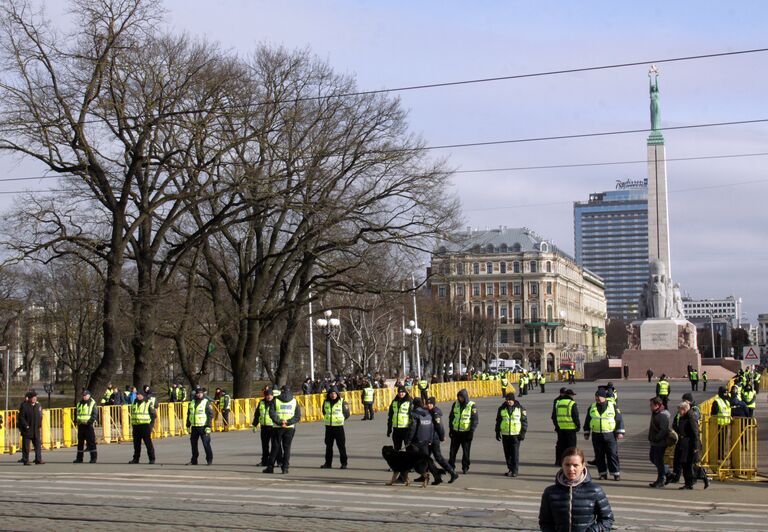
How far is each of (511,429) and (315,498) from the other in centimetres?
474

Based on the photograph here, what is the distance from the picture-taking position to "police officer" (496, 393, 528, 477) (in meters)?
19.5

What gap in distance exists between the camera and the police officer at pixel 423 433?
1784 cm

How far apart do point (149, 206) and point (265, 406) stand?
49.6 feet

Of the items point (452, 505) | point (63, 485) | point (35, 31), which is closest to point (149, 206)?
point (35, 31)

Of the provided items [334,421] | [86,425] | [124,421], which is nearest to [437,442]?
[334,421]

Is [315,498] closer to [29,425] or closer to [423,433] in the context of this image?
[423,433]

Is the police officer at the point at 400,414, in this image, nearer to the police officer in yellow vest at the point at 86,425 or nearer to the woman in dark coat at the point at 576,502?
the police officer in yellow vest at the point at 86,425

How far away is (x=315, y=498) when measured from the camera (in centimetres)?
1606

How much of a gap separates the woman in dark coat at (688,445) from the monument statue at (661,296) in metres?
62.2

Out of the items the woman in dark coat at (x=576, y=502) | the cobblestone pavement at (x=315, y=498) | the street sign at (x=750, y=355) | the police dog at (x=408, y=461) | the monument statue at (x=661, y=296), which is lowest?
the cobblestone pavement at (x=315, y=498)

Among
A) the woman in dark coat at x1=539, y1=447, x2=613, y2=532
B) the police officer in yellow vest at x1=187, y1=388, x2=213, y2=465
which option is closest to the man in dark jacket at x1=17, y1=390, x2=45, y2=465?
the police officer in yellow vest at x1=187, y1=388, x2=213, y2=465

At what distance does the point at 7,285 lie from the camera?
211ft

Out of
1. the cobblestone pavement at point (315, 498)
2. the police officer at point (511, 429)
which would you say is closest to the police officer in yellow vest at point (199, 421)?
the cobblestone pavement at point (315, 498)

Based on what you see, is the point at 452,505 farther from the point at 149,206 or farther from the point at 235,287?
the point at 235,287
